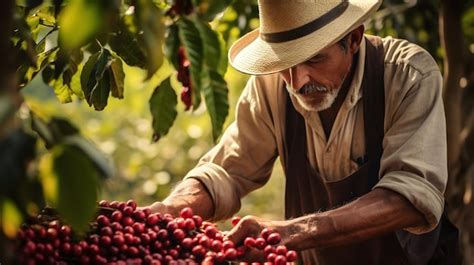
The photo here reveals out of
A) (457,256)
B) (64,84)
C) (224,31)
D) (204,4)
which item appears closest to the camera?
(204,4)

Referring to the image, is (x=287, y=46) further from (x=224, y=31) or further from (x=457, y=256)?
(x=224, y=31)

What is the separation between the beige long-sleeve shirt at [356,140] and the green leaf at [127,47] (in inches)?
36.8

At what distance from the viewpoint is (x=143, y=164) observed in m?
9.56

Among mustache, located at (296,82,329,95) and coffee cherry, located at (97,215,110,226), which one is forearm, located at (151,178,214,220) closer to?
mustache, located at (296,82,329,95)

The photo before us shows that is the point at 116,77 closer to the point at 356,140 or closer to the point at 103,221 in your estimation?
the point at 103,221

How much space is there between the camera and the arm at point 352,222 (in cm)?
281

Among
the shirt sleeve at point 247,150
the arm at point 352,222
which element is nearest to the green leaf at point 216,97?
the arm at point 352,222

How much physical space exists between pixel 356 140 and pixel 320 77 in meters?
0.33

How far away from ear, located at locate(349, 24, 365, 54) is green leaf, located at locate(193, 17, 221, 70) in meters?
1.49

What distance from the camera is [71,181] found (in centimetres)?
157

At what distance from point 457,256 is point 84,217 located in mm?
2312

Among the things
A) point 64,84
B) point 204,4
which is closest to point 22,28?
point 204,4

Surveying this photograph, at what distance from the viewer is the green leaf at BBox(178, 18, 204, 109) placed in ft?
6.11

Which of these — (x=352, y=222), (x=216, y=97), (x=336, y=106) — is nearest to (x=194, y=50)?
(x=216, y=97)
